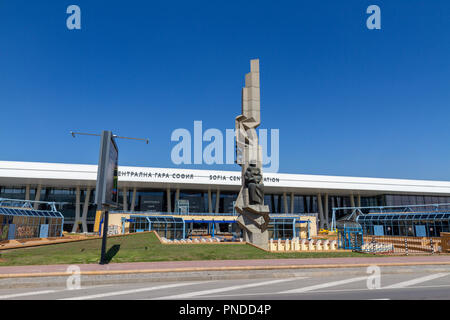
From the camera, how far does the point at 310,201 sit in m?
73.9

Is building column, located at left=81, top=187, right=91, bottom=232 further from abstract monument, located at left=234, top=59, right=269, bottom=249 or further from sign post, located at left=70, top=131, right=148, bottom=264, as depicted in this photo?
sign post, located at left=70, top=131, right=148, bottom=264

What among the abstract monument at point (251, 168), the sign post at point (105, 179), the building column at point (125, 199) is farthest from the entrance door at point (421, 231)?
the building column at point (125, 199)

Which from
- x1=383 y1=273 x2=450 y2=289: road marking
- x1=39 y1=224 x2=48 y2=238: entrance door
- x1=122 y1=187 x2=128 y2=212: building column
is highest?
x1=122 y1=187 x2=128 y2=212: building column

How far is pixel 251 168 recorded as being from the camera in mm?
25156

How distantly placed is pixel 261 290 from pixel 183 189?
2226 inches

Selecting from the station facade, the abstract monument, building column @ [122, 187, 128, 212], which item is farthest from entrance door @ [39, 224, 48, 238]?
building column @ [122, 187, 128, 212]

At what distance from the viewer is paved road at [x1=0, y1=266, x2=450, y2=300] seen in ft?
26.6

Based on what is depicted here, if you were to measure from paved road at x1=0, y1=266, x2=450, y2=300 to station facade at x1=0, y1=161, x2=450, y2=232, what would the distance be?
43092 millimetres

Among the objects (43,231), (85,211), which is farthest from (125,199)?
(43,231)
